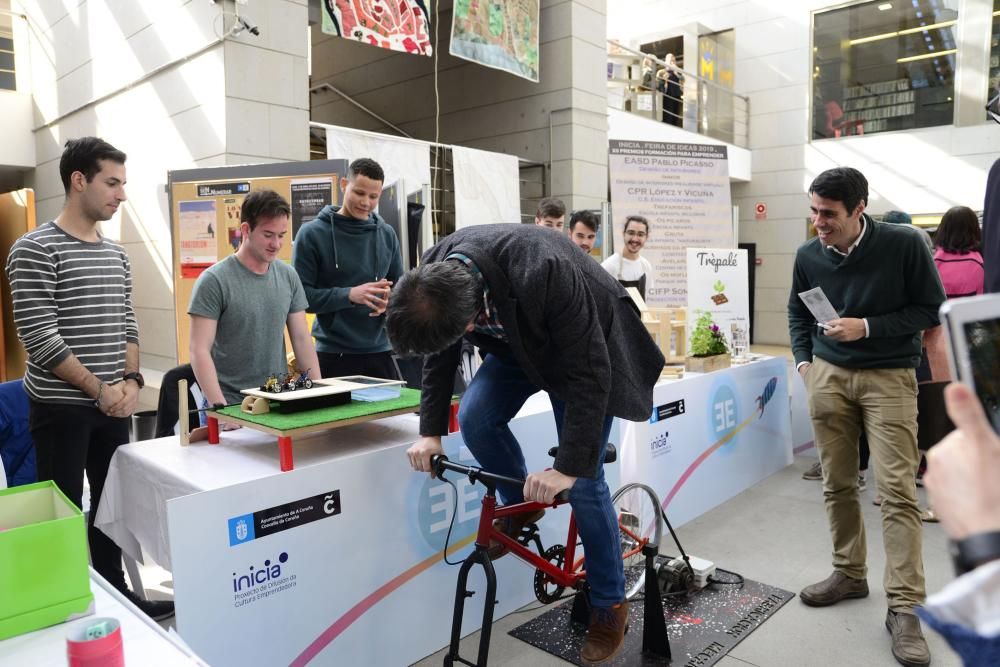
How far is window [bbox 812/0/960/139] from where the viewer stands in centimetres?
910

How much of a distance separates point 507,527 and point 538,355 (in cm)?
63

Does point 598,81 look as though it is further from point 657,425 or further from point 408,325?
point 408,325

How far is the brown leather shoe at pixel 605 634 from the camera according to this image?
6.42 ft

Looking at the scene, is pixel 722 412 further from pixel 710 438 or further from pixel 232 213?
pixel 232 213

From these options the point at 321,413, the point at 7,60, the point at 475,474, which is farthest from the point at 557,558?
the point at 7,60

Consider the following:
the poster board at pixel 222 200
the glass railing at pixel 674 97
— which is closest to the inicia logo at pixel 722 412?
the poster board at pixel 222 200

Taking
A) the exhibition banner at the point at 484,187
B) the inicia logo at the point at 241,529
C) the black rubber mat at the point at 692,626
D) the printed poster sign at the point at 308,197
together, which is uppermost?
the exhibition banner at the point at 484,187

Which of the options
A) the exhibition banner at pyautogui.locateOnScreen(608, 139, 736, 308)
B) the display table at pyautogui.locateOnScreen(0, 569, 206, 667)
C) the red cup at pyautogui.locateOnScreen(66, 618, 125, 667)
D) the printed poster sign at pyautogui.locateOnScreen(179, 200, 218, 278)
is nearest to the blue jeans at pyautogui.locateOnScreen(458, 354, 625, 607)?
the display table at pyautogui.locateOnScreen(0, 569, 206, 667)

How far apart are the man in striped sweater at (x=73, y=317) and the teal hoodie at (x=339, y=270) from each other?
69 centimetres

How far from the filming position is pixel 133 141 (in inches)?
207

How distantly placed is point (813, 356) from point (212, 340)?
7.02 feet

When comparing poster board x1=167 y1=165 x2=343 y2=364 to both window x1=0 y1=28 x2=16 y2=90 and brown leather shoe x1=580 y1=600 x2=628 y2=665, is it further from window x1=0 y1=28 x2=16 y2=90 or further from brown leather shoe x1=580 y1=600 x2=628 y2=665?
window x1=0 y1=28 x2=16 y2=90

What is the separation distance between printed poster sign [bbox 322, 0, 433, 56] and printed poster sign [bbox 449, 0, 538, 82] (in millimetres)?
299

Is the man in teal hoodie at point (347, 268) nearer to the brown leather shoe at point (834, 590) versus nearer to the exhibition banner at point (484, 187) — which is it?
the brown leather shoe at point (834, 590)
